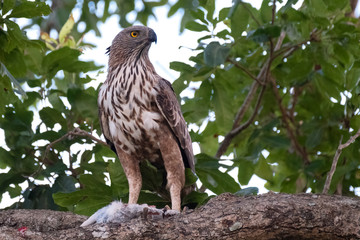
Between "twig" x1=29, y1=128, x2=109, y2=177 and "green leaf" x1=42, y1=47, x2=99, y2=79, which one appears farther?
"green leaf" x1=42, y1=47, x2=99, y2=79

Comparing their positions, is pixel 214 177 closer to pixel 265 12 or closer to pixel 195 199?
pixel 195 199

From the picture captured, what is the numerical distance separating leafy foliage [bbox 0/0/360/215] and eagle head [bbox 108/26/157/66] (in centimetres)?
33

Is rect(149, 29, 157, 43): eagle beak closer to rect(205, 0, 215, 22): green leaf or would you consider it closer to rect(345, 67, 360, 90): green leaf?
rect(205, 0, 215, 22): green leaf

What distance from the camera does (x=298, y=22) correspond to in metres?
5.39

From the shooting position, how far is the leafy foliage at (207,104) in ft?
14.8

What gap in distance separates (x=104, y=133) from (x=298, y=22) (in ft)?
7.12

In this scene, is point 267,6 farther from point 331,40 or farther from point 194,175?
point 194,175

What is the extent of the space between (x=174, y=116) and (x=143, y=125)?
11.0 inches

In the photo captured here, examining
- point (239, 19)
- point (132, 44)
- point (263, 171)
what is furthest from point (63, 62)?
point (263, 171)

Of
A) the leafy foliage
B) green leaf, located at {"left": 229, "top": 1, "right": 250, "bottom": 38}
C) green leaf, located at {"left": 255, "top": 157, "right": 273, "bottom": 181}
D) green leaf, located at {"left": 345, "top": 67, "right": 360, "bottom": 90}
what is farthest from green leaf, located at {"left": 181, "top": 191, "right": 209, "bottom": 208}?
green leaf, located at {"left": 345, "top": 67, "right": 360, "bottom": 90}

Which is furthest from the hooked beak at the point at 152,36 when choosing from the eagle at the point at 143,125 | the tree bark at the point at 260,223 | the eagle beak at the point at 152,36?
the tree bark at the point at 260,223

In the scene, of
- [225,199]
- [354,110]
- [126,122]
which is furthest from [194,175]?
[354,110]

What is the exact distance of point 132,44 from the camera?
4.97 meters

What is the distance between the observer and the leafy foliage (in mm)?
4516
